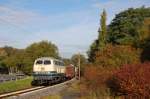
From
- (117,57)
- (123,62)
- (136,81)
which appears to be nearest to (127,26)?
(117,57)

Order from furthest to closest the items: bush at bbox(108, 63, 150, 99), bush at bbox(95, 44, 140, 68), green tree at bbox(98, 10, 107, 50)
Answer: green tree at bbox(98, 10, 107, 50), bush at bbox(95, 44, 140, 68), bush at bbox(108, 63, 150, 99)

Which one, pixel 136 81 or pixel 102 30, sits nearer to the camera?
pixel 136 81

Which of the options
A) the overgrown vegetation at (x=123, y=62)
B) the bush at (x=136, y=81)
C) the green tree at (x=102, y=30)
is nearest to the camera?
the bush at (x=136, y=81)

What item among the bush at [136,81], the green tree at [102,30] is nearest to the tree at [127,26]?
the green tree at [102,30]

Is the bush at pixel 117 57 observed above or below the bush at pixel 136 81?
above

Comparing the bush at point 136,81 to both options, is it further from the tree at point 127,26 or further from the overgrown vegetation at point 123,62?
the tree at point 127,26

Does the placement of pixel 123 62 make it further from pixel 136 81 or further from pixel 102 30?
pixel 136 81

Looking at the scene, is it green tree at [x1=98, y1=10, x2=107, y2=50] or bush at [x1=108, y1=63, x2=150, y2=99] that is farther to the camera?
green tree at [x1=98, y1=10, x2=107, y2=50]

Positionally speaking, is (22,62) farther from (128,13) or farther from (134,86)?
(134,86)

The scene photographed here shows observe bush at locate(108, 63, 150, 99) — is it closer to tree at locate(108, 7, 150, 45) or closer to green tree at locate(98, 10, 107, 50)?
tree at locate(108, 7, 150, 45)

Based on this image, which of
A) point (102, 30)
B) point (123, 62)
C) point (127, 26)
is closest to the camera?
point (123, 62)

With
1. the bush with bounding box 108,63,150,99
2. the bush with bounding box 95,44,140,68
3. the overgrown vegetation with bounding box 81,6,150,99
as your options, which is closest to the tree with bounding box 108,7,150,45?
the overgrown vegetation with bounding box 81,6,150,99

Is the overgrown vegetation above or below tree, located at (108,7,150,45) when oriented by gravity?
below

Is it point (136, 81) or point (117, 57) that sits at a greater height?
point (117, 57)
